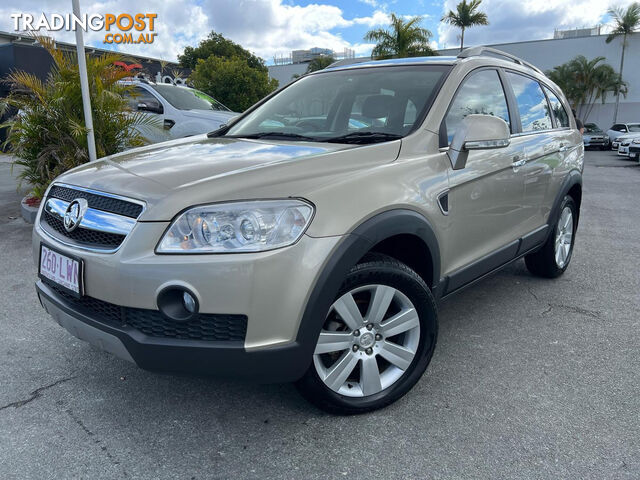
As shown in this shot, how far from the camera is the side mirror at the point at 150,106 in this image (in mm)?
7369

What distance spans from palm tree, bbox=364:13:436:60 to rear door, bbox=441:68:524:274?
2292 cm

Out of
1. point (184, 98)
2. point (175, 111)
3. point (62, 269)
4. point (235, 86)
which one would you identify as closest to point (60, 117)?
point (175, 111)

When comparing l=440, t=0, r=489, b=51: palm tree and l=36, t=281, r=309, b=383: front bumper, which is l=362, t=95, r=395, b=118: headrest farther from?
l=440, t=0, r=489, b=51: palm tree

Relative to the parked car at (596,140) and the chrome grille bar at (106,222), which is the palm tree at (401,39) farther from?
the chrome grille bar at (106,222)

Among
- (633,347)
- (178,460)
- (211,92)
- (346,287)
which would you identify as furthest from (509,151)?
(211,92)

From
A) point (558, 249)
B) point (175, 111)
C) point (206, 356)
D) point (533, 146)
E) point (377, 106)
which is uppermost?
point (175, 111)

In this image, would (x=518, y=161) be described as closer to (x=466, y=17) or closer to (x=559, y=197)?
(x=559, y=197)

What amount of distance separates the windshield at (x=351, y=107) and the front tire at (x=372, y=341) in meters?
0.78

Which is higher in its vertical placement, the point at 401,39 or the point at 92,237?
the point at 401,39

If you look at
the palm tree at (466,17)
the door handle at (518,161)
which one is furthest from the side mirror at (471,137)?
the palm tree at (466,17)

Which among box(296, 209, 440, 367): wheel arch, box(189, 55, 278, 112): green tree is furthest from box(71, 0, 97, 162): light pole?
box(189, 55, 278, 112): green tree

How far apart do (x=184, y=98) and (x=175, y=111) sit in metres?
0.66

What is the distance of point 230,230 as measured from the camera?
75.4 inches

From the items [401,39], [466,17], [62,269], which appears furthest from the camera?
[466,17]
